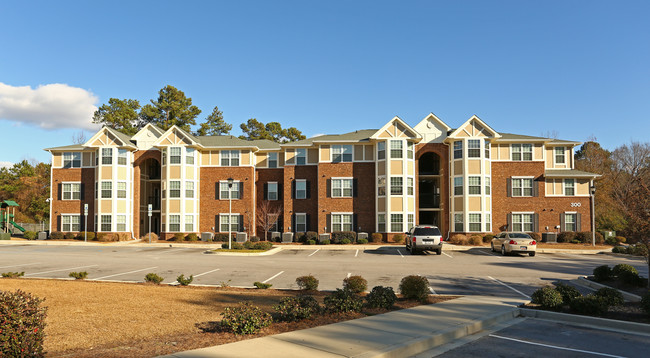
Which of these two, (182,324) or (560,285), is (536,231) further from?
(182,324)

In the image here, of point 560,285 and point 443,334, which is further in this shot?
point 560,285

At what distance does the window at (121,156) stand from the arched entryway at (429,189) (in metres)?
27.9

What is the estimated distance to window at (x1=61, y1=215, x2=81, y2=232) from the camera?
137ft

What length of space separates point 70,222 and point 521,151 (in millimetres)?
42920

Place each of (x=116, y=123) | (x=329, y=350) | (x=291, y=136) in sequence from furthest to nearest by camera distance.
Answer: (x=291, y=136) → (x=116, y=123) → (x=329, y=350)

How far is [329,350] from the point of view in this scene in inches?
263

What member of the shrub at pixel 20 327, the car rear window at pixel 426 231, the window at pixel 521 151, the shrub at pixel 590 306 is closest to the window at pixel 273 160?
the car rear window at pixel 426 231

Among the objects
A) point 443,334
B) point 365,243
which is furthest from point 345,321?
point 365,243

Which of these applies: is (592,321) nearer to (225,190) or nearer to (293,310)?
(293,310)

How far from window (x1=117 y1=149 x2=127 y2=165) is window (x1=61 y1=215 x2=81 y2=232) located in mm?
7046

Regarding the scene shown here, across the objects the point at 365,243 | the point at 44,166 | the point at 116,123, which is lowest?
the point at 365,243

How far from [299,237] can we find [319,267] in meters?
18.0

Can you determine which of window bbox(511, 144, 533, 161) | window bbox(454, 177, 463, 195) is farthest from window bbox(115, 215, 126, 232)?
window bbox(511, 144, 533, 161)

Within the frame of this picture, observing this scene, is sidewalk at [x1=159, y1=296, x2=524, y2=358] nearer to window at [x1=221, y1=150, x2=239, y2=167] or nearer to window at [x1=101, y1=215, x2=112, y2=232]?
window at [x1=221, y1=150, x2=239, y2=167]
